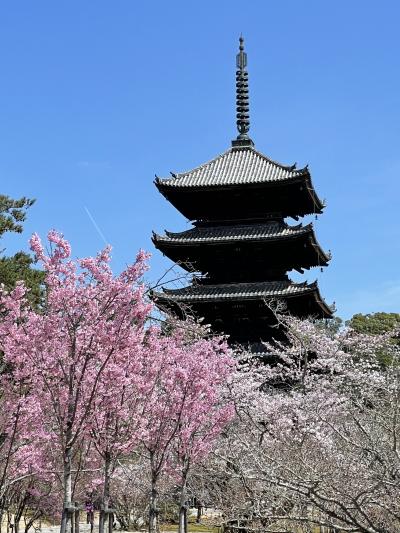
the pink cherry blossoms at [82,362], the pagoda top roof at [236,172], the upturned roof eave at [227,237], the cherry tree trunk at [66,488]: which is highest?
the pagoda top roof at [236,172]

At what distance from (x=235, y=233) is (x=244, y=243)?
2.10 ft

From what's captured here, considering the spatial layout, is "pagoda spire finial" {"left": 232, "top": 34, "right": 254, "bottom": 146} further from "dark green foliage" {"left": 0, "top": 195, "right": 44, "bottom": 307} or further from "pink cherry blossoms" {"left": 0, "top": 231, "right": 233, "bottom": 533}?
"pink cherry blossoms" {"left": 0, "top": 231, "right": 233, "bottom": 533}

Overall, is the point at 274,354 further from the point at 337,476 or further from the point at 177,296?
the point at 337,476

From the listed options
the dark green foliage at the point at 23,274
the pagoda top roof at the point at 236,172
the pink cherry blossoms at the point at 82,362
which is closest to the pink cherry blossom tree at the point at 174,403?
the pink cherry blossoms at the point at 82,362

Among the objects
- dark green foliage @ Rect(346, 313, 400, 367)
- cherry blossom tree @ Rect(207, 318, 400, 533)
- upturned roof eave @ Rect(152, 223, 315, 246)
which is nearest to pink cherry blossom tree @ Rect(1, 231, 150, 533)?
cherry blossom tree @ Rect(207, 318, 400, 533)

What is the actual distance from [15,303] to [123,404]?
230cm

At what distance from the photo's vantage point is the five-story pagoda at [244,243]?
88.2 feet

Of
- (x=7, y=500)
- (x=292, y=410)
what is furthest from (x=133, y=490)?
(x=292, y=410)

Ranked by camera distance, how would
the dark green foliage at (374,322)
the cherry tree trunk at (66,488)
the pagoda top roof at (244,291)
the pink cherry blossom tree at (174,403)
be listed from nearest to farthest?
1. the cherry tree trunk at (66,488)
2. the pink cherry blossom tree at (174,403)
3. the pagoda top roof at (244,291)
4. the dark green foliage at (374,322)

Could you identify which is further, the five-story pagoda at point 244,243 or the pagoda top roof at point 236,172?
the pagoda top roof at point 236,172

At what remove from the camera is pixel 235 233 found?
91.7ft

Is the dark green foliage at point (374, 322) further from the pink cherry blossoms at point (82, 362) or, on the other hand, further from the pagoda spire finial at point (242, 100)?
the pink cherry blossoms at point (82, 362)

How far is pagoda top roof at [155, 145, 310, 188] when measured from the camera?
28188mm

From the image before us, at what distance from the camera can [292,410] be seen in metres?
18.2
